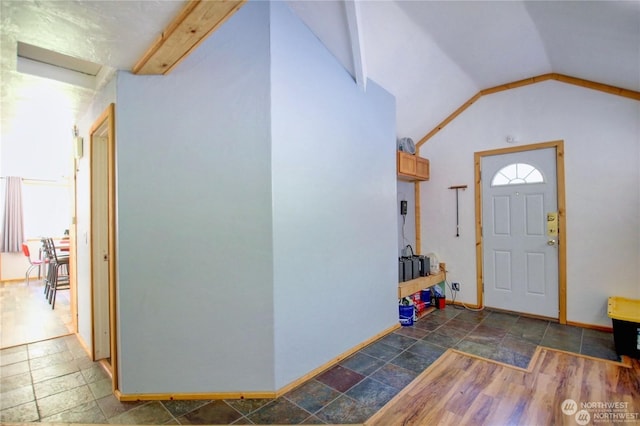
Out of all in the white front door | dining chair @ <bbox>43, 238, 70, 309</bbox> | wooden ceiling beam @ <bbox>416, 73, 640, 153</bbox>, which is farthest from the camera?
dining chair @ <bbox>43, 238, 70, 309</bbox>

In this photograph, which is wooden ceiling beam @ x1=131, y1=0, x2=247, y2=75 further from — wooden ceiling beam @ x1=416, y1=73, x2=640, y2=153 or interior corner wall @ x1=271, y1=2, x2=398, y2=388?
wooden ceiling beam @ x1=416, y1=73, x2=640, y2=153

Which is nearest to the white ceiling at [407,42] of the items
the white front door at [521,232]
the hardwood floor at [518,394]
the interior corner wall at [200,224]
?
the interior corner wall at [200,224]

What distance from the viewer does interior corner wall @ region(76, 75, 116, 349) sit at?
2.76 m

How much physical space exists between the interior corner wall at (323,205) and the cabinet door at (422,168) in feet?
3.54

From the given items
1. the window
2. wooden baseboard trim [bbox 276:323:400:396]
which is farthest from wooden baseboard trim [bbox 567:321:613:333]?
wooden baseboard trim [bbox 276:323:400:396]

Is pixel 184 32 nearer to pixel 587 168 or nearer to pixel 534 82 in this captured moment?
pixel 534 82

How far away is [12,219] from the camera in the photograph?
627 centimetres

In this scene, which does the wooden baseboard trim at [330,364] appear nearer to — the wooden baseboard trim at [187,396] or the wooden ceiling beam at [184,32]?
the wooden baseboard trim at [187,396]

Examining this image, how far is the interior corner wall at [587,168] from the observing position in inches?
128

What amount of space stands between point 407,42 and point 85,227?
3574 mm

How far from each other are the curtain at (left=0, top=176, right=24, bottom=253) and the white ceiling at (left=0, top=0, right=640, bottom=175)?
130 inches

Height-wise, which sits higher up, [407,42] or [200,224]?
[407,42]

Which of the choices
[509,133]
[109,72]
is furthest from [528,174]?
[109,72]

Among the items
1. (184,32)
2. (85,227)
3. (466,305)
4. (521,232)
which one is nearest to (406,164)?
(521,232)
